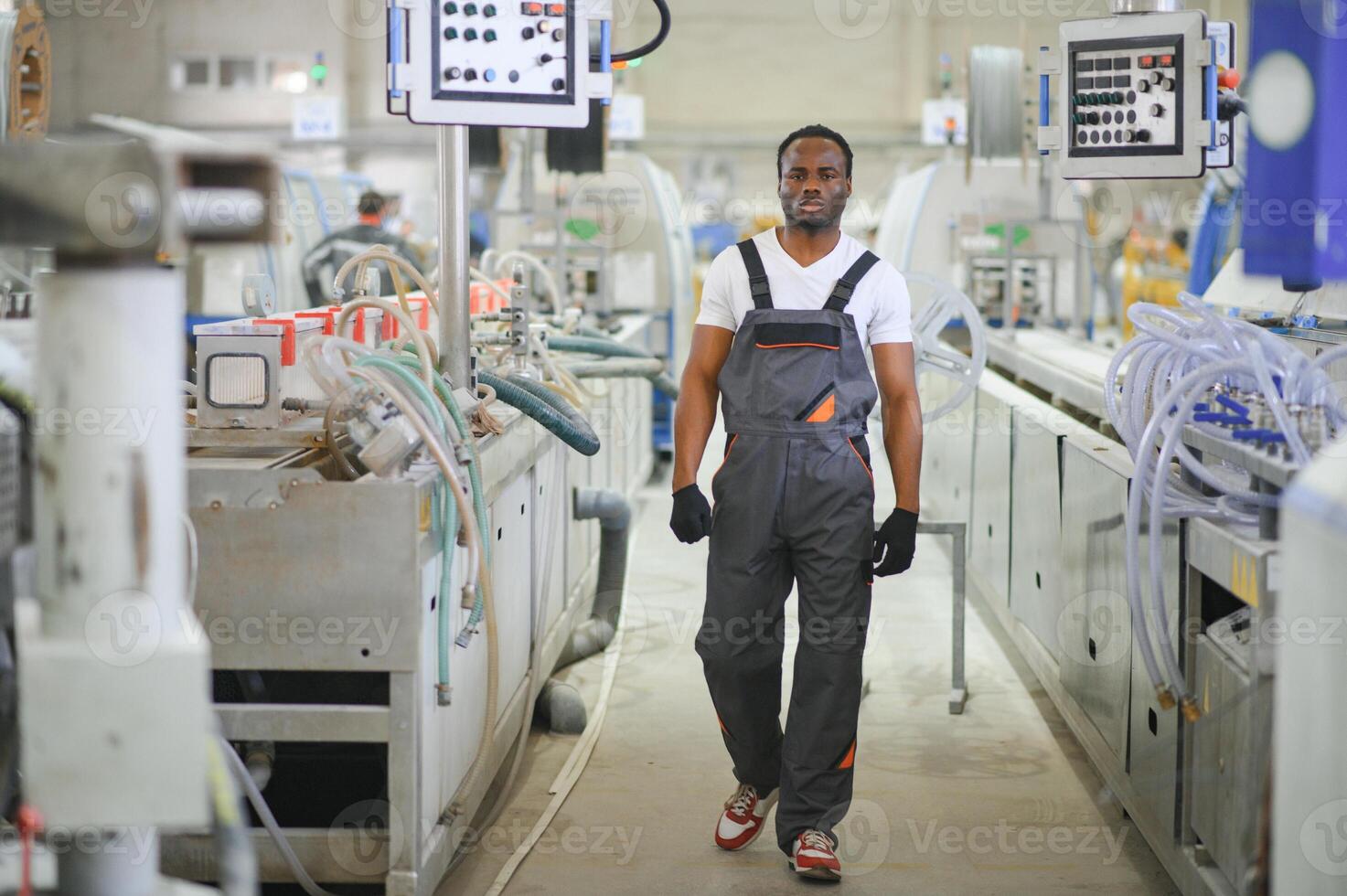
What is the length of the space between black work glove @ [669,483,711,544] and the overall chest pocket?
0.21m

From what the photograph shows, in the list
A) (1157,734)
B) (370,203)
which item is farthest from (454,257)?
(370,203)

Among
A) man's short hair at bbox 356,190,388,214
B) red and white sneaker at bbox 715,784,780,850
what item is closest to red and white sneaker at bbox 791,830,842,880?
red and white sneaker at bbox 715,784,780,850

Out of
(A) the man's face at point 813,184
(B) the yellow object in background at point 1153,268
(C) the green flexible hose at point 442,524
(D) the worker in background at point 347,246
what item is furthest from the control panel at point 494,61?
(B) the yellow object in background at point 1153,268

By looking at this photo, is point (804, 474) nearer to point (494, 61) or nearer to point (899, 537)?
point (899, 537)

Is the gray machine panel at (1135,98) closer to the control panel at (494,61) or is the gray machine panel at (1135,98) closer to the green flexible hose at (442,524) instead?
the control panel at (494,61)

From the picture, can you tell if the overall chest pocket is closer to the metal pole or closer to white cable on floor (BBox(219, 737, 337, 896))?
the metal pole

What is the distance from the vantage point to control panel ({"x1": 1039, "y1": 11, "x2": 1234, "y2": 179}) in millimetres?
3254

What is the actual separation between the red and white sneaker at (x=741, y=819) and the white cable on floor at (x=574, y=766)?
37 centimetres

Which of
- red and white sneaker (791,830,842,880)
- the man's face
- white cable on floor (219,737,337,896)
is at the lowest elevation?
red and white sneaker (791,830,842,880)

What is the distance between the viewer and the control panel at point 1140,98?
3.25 m

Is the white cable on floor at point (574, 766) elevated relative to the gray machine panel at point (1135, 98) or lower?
lower

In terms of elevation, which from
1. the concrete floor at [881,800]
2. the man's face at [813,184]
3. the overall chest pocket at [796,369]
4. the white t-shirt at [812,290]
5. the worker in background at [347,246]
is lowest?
the concrete floor at [881,800]

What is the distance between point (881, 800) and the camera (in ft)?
10.1

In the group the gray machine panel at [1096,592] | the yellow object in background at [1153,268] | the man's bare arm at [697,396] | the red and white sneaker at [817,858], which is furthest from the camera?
the yellow object in background at [1153,268]
